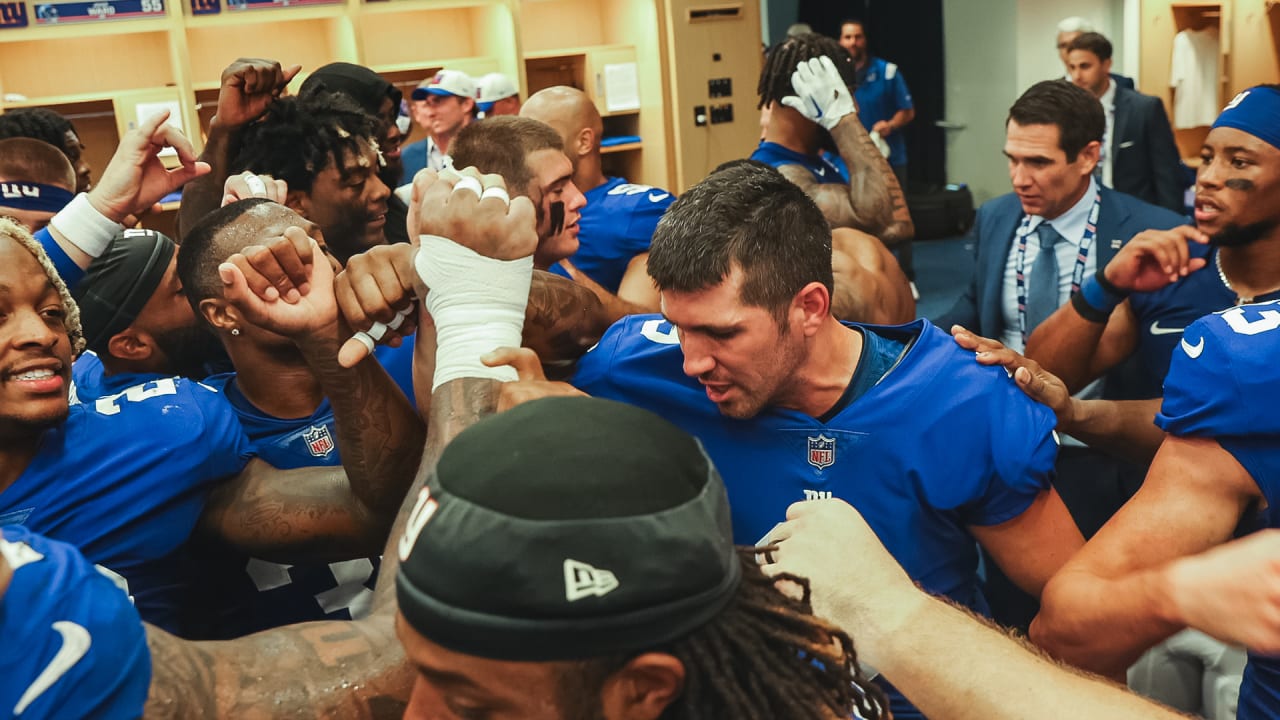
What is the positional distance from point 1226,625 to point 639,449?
21.7 inches

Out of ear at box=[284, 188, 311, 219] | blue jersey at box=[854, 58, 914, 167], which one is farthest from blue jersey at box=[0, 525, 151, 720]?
blue jersey at box=[854, 58, 914, 167]

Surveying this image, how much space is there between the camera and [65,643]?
3.52 feet

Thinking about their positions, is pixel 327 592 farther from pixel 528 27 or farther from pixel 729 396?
pixel 528 27

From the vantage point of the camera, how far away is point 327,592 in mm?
2139

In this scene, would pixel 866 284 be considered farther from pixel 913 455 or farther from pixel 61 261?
pixel 61 261

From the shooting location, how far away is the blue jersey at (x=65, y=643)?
1.04m

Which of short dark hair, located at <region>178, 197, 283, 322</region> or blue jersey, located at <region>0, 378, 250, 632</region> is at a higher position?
short dark hair, located at <region>178, 197, 283, 322</region>

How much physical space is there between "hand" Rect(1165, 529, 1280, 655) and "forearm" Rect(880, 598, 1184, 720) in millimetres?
139

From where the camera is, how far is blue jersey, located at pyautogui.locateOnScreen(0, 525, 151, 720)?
3.43 ft

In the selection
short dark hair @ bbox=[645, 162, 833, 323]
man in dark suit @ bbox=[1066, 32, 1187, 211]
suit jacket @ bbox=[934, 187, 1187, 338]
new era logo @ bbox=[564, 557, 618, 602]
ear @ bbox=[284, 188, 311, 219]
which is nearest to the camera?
new era logo @ bbox=[564, 557, 618, 602]

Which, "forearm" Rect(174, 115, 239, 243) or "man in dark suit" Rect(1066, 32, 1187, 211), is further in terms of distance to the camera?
"man in dark suit" Rect(1066, 32, 1187, 211)

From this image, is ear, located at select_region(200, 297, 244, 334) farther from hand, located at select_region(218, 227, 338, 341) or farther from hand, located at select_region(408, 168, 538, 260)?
hand, located at select_region(408, 168, 538, 260)

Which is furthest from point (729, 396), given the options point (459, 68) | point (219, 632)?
point (459, 68)

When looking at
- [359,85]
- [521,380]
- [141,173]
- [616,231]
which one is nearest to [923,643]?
[521,380]
